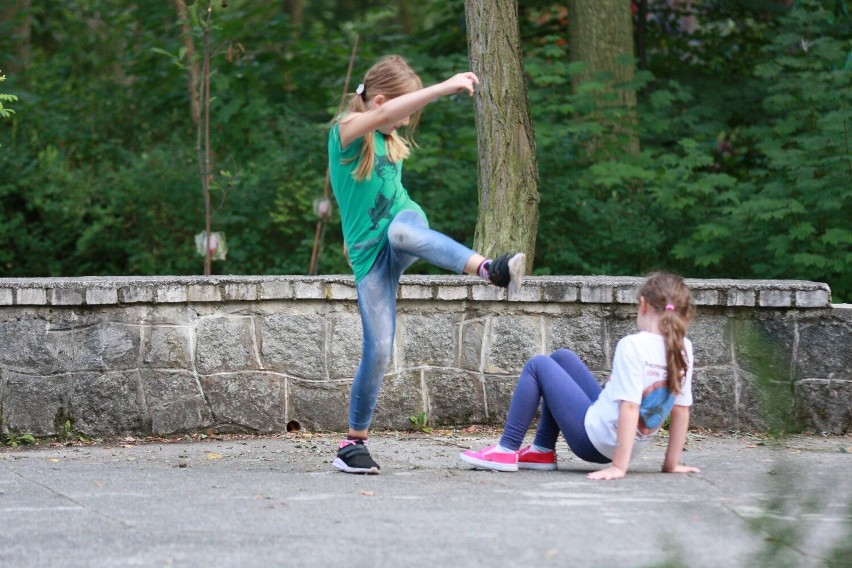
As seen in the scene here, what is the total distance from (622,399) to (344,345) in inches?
74.2

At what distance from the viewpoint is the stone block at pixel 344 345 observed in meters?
5.44

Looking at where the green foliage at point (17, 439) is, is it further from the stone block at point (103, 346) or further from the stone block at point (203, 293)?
the stone block at point (203, 293)

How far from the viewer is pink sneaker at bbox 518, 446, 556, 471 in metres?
4.34

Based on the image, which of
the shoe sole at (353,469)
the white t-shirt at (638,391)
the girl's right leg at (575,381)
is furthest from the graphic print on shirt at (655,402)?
the shoe sole at (353,469)

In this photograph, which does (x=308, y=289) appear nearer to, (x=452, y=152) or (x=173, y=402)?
(x=173, y=402)

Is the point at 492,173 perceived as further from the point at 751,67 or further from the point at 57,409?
the point at 751,67

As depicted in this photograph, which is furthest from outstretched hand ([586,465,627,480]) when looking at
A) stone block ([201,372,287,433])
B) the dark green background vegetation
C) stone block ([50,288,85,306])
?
the dark green background vegetation

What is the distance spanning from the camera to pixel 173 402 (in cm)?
541

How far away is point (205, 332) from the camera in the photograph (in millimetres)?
5391

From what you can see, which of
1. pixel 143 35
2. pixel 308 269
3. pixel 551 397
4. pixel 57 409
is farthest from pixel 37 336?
pixel 143 35

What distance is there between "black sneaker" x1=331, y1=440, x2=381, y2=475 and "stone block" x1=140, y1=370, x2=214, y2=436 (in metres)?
1.32

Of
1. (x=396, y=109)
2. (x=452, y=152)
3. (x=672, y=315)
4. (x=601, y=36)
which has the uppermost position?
(x=601, y=36)

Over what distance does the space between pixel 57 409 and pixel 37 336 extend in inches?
14.2

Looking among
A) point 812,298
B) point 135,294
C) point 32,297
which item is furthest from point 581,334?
point 32,297
